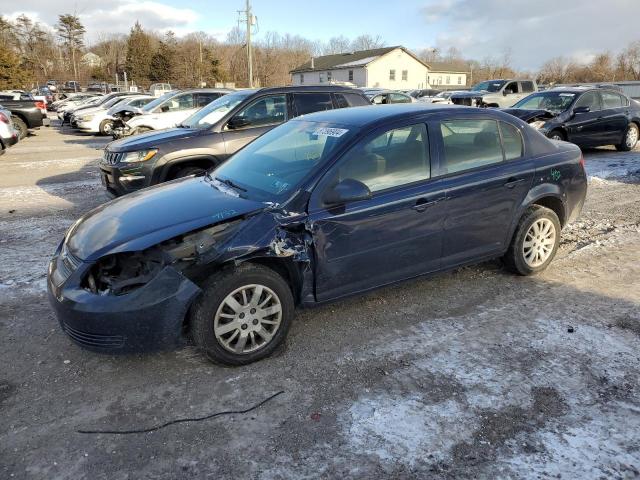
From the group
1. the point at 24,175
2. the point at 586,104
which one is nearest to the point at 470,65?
the point at 586,104

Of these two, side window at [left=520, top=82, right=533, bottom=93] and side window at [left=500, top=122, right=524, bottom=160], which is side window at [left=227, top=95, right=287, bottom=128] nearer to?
side window at [left=500, top=122, right=524, bottom=160]

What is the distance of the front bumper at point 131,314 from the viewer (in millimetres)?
3129

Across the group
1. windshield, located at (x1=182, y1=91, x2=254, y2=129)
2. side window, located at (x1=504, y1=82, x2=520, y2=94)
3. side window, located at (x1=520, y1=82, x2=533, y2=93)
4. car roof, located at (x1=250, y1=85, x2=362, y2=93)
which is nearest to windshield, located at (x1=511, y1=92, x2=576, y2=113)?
car roof, located at (x1=250, y1=85, x2=362, y2=93)

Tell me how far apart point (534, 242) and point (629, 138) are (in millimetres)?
10117

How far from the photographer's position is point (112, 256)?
3.33 meters

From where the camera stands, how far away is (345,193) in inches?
142

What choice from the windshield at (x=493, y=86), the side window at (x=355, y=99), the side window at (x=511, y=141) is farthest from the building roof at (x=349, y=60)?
the side window at (x=511, y=141)

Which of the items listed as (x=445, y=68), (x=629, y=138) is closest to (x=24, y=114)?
(x=629, y=138)

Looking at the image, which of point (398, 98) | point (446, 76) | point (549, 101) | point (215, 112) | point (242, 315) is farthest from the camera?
point (446, 76)

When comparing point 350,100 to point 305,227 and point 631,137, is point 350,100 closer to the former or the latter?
point 305,227

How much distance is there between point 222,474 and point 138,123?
1302 centimetres

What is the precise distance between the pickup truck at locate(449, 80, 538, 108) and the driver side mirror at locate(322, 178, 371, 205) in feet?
56.6

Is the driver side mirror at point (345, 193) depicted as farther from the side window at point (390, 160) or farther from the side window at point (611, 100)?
the side window at point (611, 100)

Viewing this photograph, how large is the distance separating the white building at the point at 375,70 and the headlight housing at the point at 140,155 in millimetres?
59734
